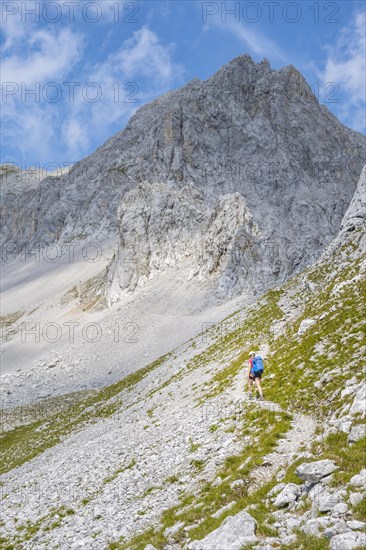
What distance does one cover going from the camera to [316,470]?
11578 mm

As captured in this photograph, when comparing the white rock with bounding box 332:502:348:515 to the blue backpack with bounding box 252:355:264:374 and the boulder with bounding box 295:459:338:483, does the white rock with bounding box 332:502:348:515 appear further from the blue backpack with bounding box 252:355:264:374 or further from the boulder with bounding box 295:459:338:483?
the blue backpack with bounding box 252:355:264:374

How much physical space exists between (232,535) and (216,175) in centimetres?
14609

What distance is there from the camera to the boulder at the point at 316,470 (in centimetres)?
1139

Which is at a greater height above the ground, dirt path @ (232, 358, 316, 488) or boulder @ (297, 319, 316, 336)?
boulder @ (297, 319, 316, 336)

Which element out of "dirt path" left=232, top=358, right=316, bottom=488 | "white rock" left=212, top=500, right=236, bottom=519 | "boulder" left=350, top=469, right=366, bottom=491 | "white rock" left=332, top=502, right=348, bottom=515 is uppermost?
"boulder" left=350, top=469, right=366, bottom=491

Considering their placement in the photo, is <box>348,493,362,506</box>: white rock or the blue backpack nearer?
<box>348,493,362,506</box>: white rock

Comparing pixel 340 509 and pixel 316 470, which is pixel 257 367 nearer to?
pixel 316 470

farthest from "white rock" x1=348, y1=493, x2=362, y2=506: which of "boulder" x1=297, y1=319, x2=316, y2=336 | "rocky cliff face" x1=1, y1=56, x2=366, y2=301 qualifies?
"rocky cliff face" x1=1, y1=56, x2=366, y2=301

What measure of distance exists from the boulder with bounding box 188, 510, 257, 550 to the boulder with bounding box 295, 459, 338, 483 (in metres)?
1.81

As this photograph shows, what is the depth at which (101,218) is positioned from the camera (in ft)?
564

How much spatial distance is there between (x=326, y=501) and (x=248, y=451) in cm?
609

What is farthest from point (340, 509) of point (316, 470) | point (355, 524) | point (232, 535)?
point (232, 535)

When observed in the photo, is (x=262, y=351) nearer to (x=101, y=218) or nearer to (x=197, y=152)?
(x=197, y=152)

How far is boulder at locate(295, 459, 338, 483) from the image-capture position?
1139 centimetres
